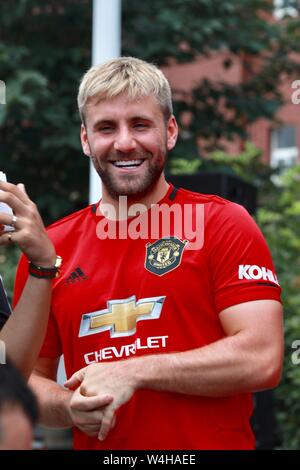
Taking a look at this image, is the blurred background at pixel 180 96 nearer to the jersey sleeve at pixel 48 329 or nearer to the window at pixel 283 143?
the jersey sleeve at pixel 48 329

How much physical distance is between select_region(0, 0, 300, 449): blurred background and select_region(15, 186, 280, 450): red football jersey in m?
5.35

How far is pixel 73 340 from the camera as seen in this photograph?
2.91 meters

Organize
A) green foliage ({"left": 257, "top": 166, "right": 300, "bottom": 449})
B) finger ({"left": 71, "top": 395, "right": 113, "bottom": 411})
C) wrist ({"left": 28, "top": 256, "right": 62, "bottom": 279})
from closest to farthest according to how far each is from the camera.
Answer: finger ({"left": 71, "top": 395, "right": 113, "bottom": 411}) < wrist ({"left": 28, "top": 256, "right": 62, "bottom": 279}) < green foliage ({"left": 257, "top": 166, "right": 300, "bottom": 449})

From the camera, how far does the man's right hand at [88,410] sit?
101 inches

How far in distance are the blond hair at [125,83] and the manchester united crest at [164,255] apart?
0.39 m

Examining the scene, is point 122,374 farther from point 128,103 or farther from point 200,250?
point 128,103

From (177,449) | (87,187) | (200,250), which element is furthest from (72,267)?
(87,187)

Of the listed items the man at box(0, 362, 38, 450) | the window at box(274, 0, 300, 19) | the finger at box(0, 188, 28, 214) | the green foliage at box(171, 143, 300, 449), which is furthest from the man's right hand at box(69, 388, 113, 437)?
the window at box(274, 0, 300, 19)

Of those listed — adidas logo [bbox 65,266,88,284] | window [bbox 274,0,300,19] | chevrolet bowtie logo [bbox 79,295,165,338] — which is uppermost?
window [bbox 274,0,300,19]

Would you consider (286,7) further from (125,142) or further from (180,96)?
(125,142)

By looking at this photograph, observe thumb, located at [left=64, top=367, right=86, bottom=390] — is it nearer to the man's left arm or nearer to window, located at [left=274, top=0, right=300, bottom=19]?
the man's left arm

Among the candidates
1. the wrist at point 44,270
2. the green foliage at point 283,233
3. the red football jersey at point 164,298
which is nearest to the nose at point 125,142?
the red football jersey at point 164,298

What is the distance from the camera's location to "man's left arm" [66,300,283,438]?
8.52ft
